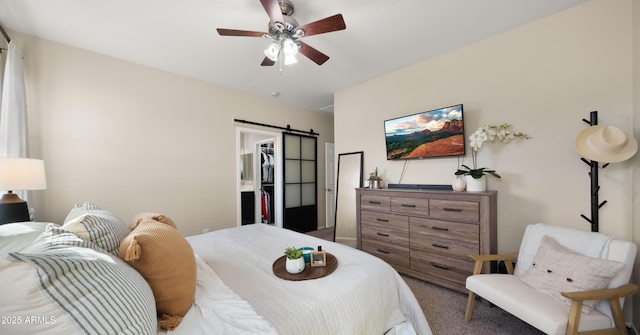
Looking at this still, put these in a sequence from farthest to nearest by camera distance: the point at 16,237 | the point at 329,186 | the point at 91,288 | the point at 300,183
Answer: the point at 329,186 → the point at 300,183 → the point at 16,237 → the point at 91,288

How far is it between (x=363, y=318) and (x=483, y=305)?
1.63 m

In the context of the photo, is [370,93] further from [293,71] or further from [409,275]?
[409,275]

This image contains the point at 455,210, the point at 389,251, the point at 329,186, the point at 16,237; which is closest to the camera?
the point at 16,237

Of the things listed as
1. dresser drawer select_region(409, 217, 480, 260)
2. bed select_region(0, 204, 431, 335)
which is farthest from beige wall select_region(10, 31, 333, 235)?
dresser drawer select_region(409, 217, 480, 260)

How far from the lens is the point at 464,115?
2.59 meters

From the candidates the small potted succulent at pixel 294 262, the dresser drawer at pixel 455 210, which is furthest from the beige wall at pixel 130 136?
the dresser drawer at pixel 455 210

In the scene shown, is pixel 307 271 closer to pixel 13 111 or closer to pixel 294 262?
pixel 294 262

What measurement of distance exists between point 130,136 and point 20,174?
1.20 meters

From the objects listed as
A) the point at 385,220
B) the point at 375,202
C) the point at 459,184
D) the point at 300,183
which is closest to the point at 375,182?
the point at 375,202

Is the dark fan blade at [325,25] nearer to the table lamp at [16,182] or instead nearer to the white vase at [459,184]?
the white vase at [459,184]

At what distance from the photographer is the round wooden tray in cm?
132

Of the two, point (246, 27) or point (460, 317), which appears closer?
point (460, 317)

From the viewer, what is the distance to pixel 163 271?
38.5 inches

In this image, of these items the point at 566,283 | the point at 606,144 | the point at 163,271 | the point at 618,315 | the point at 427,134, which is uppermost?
the point at 427,134
